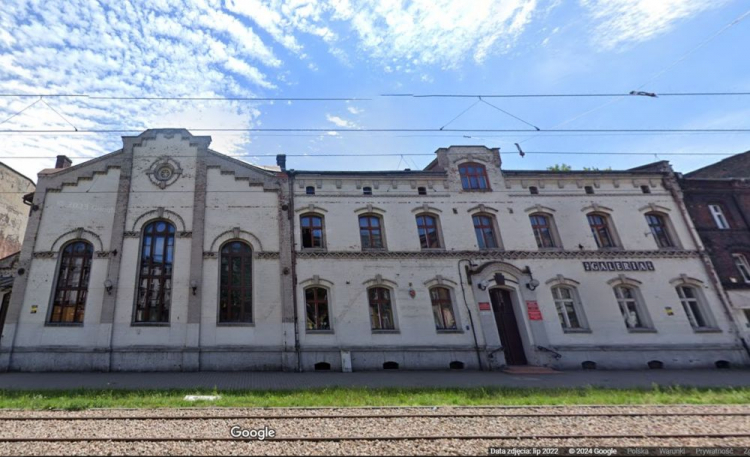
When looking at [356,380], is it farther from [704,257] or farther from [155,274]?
[704,257]

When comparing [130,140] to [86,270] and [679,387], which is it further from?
[679,387]

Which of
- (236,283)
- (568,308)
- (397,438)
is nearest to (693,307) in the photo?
(568,308)

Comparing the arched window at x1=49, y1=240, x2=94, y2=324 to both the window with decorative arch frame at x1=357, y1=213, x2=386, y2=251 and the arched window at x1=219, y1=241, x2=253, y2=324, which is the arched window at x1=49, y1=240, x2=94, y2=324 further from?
the window with decorative arch frame at x1=357, y1=213, x2=386, y2=251

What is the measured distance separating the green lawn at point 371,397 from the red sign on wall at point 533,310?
18.3ft

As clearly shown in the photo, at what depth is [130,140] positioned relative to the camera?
661 inches

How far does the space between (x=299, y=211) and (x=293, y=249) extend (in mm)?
2037

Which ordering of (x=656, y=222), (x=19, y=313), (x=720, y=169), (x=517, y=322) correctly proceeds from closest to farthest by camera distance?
(x=19, y=313)
(x=517, y=322)
(x=656, y=222)
(x=720, y=169)

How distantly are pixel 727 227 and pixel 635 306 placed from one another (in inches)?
306

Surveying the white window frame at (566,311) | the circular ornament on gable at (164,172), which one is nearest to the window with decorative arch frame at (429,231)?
the white window frame at (566,311)

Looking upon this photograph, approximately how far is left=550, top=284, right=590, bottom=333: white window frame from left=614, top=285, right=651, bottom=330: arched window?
2054mm

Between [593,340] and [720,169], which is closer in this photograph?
[593,340]

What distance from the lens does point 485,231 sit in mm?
17719

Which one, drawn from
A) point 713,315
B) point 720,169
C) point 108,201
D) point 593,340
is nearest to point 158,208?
point 108,201

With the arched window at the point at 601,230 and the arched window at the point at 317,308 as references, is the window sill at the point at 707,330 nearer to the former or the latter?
the arched window at the point at 601,230
